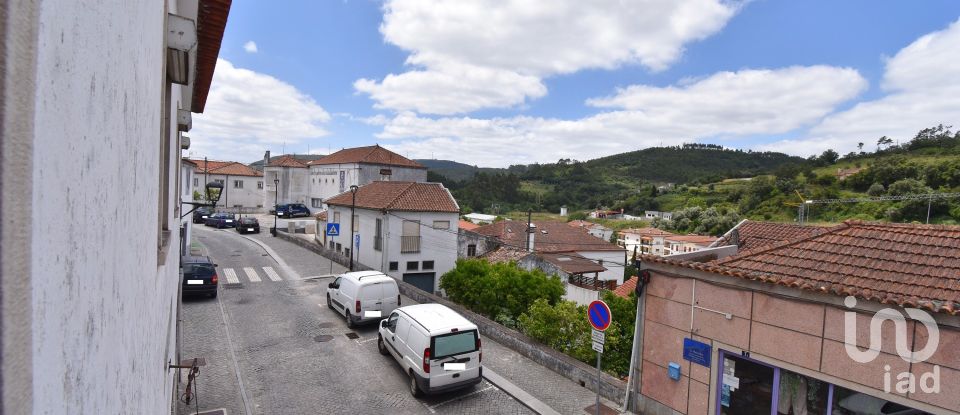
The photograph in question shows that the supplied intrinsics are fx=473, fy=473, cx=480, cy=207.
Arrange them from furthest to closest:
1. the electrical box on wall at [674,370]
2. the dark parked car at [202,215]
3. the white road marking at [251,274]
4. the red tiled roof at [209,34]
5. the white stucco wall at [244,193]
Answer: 1. the white stucco wall at [244,193]
2. the dark parked car at [202,215]
3. the white road marking at [251,274]
4. the electrical box on wall at [674,370]
5. the red tiled roof at [209,34]

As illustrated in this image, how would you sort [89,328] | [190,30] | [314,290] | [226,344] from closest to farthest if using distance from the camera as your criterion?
1. [89,328]
2. [190,30]
3. [226,344]
4. [314,290]

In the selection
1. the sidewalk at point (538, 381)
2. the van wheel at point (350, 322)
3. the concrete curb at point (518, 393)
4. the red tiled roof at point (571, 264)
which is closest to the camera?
the concrete curb at point (518, 393)

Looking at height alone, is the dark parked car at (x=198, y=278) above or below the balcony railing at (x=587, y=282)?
above

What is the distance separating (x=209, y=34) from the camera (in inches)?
229

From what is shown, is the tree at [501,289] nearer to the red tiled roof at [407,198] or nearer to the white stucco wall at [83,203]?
the red tiled roof at [407,198]

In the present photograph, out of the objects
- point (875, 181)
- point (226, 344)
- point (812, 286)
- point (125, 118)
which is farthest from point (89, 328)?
point (875, 181)

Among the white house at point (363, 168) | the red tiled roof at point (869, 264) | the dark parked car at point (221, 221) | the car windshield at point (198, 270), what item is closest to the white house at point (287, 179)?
the white house at point (363, 168)

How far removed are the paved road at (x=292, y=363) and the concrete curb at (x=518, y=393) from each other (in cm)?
12

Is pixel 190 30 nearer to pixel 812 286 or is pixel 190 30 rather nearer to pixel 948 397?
pixel 812 286

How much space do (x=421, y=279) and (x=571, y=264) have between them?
14.2 metres

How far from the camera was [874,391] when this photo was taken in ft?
22.1

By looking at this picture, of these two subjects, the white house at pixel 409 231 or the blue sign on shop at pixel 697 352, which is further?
the white house at pixel 409 231

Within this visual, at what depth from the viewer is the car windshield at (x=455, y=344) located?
998cm

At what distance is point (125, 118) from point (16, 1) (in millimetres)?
1244
